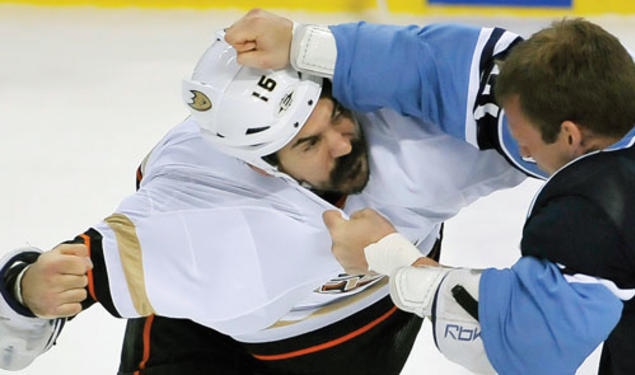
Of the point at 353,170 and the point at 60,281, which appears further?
the point at 353,170

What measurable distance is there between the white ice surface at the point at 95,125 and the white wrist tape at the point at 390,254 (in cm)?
96

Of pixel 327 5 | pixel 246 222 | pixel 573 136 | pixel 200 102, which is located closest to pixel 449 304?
pixel 573 136

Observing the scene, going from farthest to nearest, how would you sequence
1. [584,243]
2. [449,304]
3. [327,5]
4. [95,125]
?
[327,5] < [95,125] < [449,304] < [584,243]

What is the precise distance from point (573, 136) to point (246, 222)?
0.57m

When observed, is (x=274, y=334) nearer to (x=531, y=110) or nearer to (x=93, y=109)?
(x=531, y=110)

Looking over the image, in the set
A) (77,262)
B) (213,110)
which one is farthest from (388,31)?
(77,262)

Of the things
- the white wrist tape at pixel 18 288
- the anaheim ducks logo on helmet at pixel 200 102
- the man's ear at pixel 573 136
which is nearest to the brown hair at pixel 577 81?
the man's ear at pixel 573 136

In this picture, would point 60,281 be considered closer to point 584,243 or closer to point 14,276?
point 14,276

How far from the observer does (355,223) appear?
67.3 inches

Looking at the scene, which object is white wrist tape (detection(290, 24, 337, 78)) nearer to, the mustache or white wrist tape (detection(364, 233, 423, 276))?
the mustache

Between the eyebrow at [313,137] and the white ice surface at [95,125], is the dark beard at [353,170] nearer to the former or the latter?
the eyebrow at [313,137]

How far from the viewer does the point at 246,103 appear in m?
1.77

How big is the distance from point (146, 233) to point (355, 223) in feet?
1.08

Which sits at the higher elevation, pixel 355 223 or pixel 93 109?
pixel 355 223
